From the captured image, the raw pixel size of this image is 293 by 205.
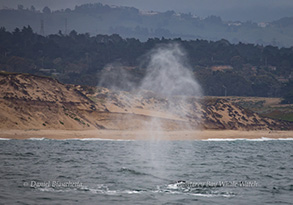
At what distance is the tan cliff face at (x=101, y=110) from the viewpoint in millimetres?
62625

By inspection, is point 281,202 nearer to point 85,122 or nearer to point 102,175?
point 102,175

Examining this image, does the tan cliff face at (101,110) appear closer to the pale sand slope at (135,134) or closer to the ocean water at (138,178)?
the pale sand slope at (135,134)

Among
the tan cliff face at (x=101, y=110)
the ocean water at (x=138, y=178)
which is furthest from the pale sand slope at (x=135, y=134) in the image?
the ocean water at (x=138, y=178)

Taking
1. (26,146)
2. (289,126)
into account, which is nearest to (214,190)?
(26,146)

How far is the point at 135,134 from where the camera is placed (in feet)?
205

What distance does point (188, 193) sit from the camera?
23969mm

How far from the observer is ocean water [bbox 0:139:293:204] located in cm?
2256

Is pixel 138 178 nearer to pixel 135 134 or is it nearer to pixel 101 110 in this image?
pixel 135 134

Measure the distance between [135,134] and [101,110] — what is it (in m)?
12.0

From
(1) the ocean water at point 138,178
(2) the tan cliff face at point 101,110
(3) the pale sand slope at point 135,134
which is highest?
(2) the tan cliff face at point 101,110

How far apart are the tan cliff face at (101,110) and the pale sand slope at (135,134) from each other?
2357 millimetres

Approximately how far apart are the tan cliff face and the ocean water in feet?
67.6

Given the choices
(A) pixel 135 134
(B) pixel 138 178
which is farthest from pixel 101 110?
(B) pixel 138 178

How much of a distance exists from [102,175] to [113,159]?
8.64 meters
